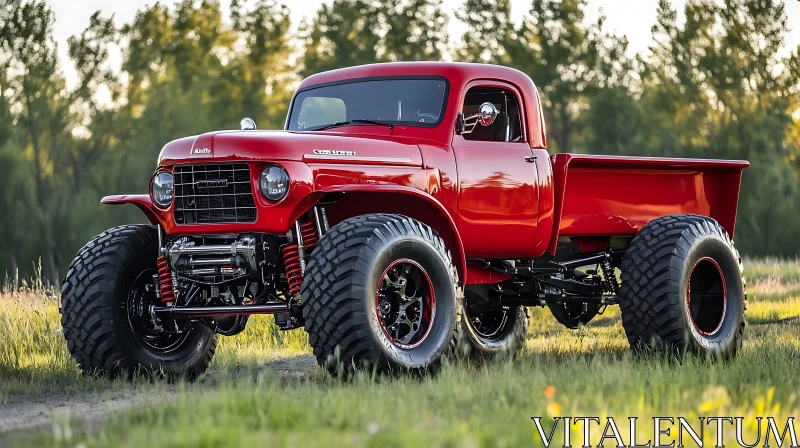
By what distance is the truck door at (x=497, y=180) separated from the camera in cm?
872

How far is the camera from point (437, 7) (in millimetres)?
43531

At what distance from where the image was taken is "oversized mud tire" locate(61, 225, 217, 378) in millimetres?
8219

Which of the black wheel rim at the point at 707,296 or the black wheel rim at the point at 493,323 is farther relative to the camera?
the black wheel rim at the point at 493,323

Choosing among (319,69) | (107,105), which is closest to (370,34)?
Answer: (319,69)

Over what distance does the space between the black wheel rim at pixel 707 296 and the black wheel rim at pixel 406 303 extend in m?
3.10

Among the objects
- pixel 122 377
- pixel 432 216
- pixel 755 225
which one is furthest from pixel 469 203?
pixel 755 225

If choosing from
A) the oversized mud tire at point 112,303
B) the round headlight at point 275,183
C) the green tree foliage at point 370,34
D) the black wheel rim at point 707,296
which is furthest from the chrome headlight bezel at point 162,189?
the green tree foliage at point 370,34

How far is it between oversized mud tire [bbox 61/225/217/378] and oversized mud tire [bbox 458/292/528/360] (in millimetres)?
3043

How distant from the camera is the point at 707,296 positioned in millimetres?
10125

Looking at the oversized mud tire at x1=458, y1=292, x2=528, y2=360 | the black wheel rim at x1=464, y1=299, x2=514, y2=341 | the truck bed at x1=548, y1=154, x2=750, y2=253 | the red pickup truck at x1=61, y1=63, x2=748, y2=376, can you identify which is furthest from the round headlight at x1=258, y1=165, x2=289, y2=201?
the black wheel rim at x1=464, y1=299, x2=514, y2=341

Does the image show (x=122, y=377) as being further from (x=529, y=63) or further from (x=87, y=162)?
(x=529, y=63)

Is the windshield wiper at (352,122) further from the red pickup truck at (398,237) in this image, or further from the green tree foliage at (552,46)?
the green tree foliage at (552,46)

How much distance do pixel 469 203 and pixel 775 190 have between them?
2694 centimetres

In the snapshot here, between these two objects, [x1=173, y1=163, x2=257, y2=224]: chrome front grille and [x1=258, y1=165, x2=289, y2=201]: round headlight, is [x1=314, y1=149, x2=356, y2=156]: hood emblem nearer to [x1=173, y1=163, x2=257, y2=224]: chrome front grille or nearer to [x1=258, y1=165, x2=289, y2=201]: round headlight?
[x1=258, y1=165, x2=289, y2=201]: round headlight
